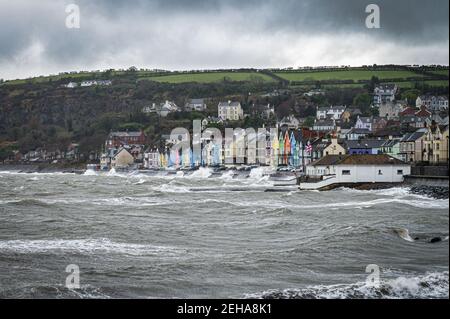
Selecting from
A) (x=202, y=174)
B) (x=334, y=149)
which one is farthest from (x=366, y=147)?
(x=202, y=174)

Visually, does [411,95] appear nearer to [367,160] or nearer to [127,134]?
[127,134]

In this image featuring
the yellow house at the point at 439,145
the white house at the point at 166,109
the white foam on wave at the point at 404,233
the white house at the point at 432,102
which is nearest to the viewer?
the white foam on wave at the point at 404,233

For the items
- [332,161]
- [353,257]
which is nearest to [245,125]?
[332,161]

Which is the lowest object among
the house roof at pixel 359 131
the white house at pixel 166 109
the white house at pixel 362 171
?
the white house at pixel 362 171

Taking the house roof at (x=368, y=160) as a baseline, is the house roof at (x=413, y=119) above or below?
above

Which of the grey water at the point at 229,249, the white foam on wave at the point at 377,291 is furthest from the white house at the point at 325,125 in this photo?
the white foam on wave at the point at 377,291

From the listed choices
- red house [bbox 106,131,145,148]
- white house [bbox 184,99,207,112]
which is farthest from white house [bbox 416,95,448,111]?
red house [bbox 106,131,145,148]

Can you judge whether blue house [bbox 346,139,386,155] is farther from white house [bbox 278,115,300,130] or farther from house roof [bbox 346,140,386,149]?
white house [bbox 278,115,300,130]

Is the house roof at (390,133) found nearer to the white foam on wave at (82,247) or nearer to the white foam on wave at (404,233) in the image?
the white foam on wave at (404,233)

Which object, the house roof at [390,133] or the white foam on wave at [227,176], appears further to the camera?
the white foam on wave at [227,176]
